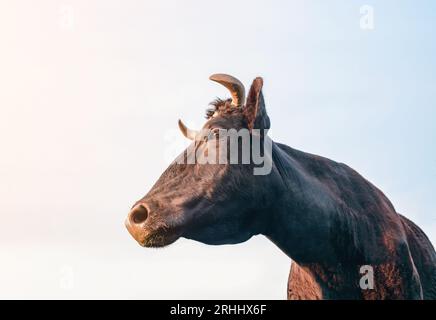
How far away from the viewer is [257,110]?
7934 millimetres

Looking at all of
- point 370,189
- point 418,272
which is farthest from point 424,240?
point 370,189

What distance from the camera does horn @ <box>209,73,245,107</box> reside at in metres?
8.23

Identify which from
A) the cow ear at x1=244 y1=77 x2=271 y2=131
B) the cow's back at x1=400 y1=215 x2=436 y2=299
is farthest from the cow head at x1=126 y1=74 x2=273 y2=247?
the cow's back at x1=400 y1=215 x2=436 y2=299

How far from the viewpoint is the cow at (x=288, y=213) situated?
740 centimetres

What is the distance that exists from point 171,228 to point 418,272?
11.7 ft

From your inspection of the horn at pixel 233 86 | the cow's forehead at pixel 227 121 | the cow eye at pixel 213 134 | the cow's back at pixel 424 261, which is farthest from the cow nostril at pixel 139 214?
the cow's back at pixel 424 261

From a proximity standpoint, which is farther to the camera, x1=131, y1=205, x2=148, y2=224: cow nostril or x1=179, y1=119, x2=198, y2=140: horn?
x1=179, y1=119, x2=198, y2=140: horn

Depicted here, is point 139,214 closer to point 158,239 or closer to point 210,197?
point 158,239

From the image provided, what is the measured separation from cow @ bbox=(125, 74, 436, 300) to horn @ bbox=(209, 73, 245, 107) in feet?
0.03

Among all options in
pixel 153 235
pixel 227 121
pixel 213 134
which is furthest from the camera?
pixel 227 121

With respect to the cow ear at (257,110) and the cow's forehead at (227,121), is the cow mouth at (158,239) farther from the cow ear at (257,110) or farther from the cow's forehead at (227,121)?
the cow ear at (257,110)

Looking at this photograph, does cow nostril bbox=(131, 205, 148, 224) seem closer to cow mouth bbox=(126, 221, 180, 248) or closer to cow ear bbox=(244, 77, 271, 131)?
cow mouth bbox=(126, 221, 180, 248)

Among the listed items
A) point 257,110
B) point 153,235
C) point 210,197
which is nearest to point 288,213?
point 210,197

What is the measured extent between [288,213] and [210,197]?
90 centimetres
